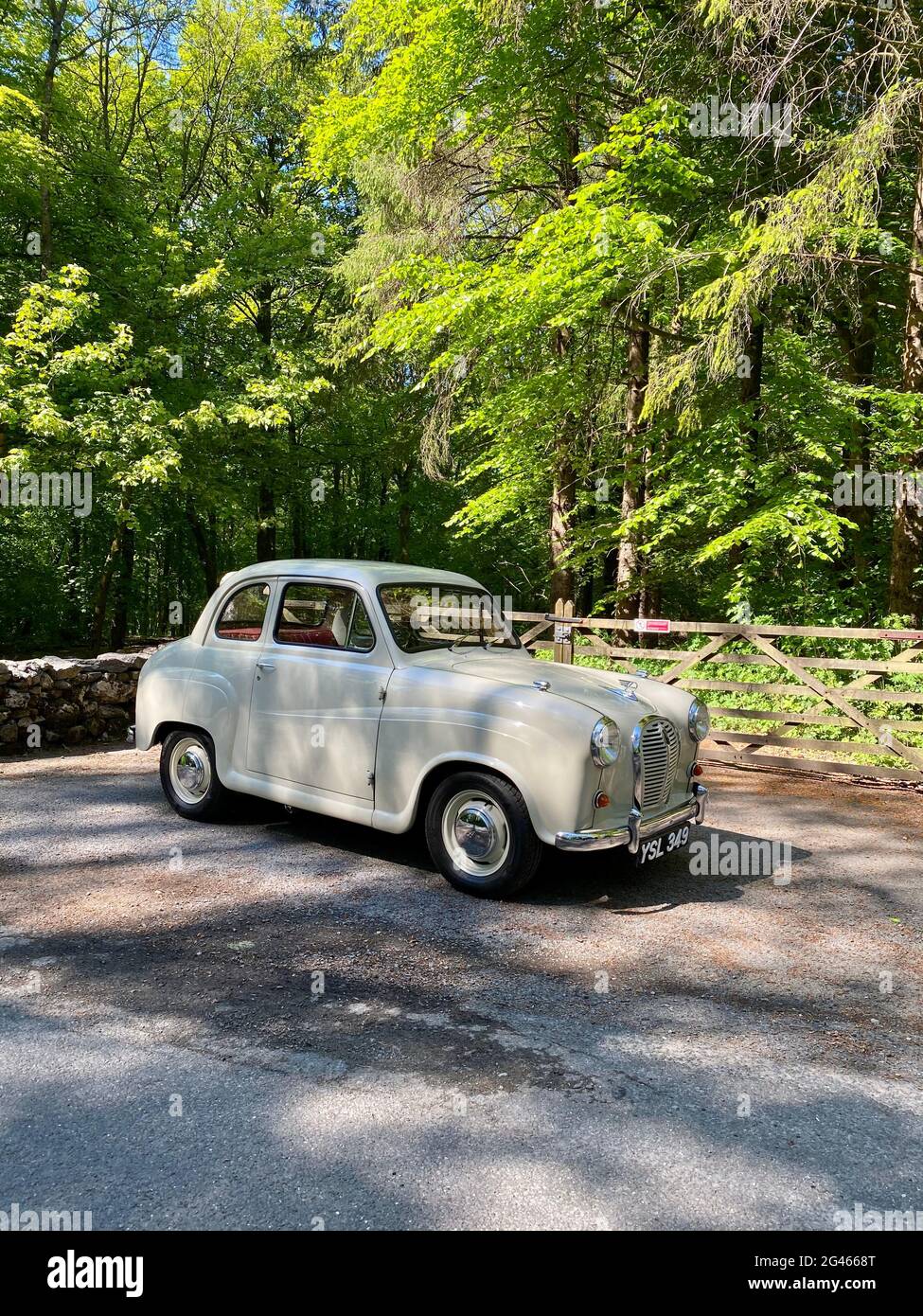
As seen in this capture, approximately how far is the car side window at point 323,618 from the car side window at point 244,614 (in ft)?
0.68

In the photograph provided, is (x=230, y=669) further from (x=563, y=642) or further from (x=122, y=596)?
(x=122, y=596)

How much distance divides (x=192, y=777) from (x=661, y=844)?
12.1ft

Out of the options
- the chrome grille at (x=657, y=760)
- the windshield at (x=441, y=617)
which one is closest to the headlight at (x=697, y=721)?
the chrome grille at (x=657, y=760)

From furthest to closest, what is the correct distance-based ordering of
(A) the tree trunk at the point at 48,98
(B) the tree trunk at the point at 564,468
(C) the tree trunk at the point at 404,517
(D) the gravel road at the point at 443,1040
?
1. (C) the tree trunk at the point at 404,517
2. (B) the tree trunk at the point at 564,468
3. (A) the tree trunk at the point at 48,98
4. (D) the gravel road at the point at 443,1040

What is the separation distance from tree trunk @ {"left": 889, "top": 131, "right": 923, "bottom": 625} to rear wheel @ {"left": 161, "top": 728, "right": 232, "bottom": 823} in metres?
8.51

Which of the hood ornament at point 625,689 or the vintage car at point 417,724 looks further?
the hood ornament at point 625,689

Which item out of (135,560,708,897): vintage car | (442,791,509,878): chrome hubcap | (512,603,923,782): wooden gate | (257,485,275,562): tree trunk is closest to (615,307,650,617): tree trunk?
(512,603,923,782): wooden gate

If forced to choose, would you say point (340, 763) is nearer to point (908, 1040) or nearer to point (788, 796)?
point (908, 1040)

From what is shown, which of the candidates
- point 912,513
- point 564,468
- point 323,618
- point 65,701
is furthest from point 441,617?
point 564,468

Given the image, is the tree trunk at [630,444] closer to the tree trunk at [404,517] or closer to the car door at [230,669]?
the car door at [230,669]

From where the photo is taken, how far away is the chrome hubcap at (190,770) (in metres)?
6.36

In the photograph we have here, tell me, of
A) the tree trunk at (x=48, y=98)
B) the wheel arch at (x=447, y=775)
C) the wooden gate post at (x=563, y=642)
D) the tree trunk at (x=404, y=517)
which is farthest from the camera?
the tree trunk at (x=404, y=517)

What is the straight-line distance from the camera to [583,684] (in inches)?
211

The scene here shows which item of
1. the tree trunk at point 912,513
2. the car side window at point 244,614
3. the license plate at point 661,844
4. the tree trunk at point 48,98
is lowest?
the license plate at point 661,844
